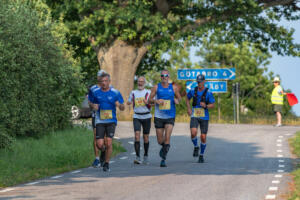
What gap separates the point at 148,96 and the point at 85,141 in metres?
4.83

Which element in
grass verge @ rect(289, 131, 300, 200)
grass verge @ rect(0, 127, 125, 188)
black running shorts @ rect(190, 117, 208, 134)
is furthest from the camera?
black running shorts @ rect(190, 117, 208, 134)

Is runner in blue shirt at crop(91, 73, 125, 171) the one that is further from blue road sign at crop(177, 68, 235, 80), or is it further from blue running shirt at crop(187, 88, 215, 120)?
blue road sign at crop(177, 68, 235, 80)

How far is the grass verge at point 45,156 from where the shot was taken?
531 inches

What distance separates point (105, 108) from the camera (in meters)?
13.6

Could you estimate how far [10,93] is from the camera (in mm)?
15984

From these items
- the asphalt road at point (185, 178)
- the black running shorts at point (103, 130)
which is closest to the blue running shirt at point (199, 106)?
the asphalt road at point (185, 178)

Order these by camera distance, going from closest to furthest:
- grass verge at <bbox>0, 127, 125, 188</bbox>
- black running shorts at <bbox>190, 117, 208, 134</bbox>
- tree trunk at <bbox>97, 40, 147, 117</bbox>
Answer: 1. grass verge at <bbox>0, 127, 125, 188</bbox>
2. black running shorts at <bbox>190, 117, 208, 134</bbox>
3. tree trunk at <bbox>97, 40, 147, 117</bbox>

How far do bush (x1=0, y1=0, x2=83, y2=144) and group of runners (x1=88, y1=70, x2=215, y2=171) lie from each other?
2.52 metres

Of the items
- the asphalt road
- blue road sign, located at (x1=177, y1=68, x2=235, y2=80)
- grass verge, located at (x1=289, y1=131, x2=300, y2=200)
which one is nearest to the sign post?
blue road sign, located at (x1=177, y1=68, x2=235, y2=80)

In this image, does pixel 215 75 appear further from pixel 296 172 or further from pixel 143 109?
pixel 296 172

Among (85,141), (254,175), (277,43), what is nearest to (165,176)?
(254,175)

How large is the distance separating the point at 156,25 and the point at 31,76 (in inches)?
511

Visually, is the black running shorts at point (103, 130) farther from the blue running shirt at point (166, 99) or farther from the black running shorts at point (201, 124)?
the black running shorts at point (201, 124)

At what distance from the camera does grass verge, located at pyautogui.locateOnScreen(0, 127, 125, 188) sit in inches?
531
